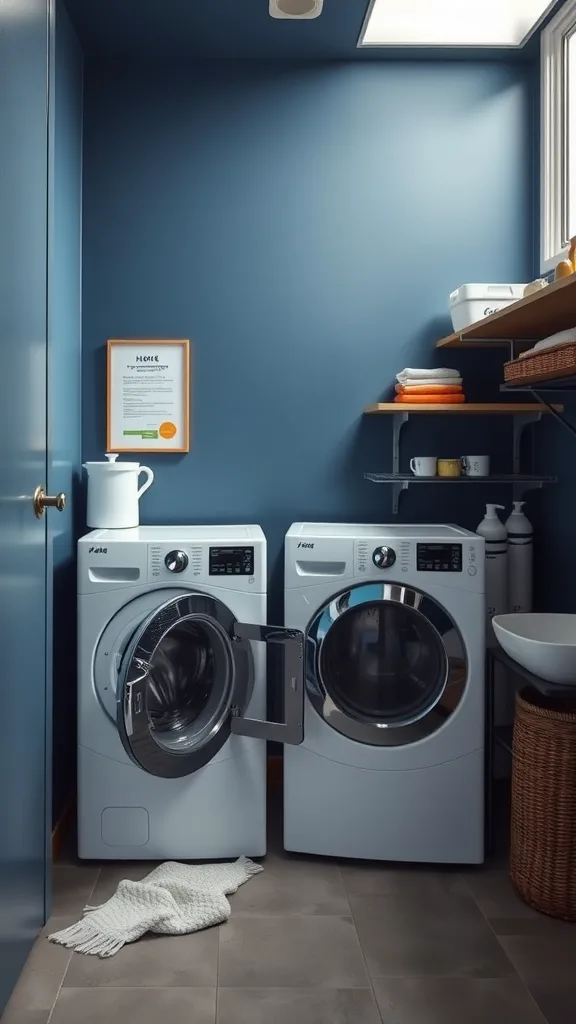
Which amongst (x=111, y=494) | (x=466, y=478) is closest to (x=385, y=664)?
(x=466, y=478)

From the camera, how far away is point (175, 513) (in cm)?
292

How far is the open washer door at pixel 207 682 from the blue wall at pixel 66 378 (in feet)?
1.21

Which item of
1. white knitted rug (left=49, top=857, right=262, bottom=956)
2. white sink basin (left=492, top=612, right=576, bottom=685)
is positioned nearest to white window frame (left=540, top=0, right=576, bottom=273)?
white sink basin (left=492, top=612, right=576, bottom=685)

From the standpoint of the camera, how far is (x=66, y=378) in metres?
2.66

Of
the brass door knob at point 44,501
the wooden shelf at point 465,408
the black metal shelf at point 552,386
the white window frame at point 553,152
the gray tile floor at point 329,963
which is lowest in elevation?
the gray tile floor at point 329,963

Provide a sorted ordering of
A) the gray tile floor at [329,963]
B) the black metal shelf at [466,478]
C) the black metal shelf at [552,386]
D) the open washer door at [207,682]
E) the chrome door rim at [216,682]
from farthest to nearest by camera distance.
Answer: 1. the black metal shelf at [466,478]
2. the open washer door at [207,682]
3. the black metal shelf at [552,386]
4. the chrome door rim at [216,682]
5. the gray tile floor at [329,963]

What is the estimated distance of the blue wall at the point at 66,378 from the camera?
99.3 inches

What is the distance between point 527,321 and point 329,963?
165 centimetres

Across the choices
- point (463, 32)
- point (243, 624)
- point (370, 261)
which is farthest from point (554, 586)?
point (463, 32)

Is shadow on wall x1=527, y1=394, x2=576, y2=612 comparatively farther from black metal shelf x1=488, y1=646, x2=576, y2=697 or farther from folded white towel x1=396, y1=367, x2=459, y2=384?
black metal shelf x1=488, y1=646, x2=576, y2=697

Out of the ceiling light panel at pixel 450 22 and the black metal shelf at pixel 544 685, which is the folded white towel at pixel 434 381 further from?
the ceiling light panel at pixel 450 22

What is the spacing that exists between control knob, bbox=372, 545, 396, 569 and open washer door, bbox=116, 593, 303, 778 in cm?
29

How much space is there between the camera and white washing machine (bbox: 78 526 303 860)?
2.38 meters

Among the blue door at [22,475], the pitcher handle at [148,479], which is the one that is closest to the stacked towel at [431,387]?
→ the pitcher handle at [148,479]
